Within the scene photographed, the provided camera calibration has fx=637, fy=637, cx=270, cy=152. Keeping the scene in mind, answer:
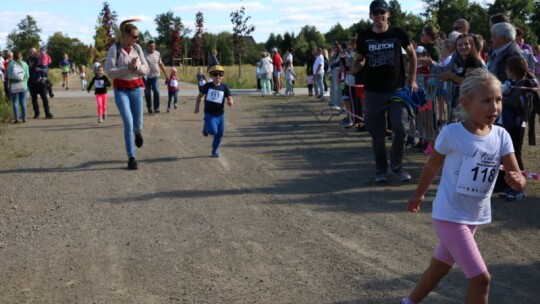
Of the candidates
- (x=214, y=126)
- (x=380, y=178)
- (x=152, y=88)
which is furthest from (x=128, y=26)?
(x=152, y=88)

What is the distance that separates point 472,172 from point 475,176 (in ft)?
0.10

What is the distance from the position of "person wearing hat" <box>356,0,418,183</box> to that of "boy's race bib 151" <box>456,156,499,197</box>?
4548 mm

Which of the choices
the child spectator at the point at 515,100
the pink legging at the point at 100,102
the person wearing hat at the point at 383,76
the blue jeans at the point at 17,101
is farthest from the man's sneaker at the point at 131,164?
the blue jeans at the point at 17,101

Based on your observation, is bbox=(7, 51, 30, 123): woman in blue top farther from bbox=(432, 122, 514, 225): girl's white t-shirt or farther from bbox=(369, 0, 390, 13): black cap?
bbox=(432, 122, 514, 225): girl's white t-shirt

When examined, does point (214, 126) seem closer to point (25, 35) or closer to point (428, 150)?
point (428, 150)

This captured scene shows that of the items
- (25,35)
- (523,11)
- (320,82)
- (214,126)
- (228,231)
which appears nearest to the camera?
(228,231)

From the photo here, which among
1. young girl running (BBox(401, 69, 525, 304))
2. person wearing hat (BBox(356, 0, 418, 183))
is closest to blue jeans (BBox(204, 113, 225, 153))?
person wearing hat (BBox(356, 0, 418, 183))

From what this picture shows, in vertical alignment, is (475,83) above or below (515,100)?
above

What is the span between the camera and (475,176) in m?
3.79

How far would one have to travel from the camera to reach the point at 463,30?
995cm

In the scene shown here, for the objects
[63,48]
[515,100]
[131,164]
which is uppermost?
[63,48]

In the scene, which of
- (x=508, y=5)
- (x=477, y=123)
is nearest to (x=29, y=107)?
(x=477, y=123)

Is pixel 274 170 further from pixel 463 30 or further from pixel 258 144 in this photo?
pixel 463 30

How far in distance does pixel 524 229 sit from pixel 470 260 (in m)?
2.84
